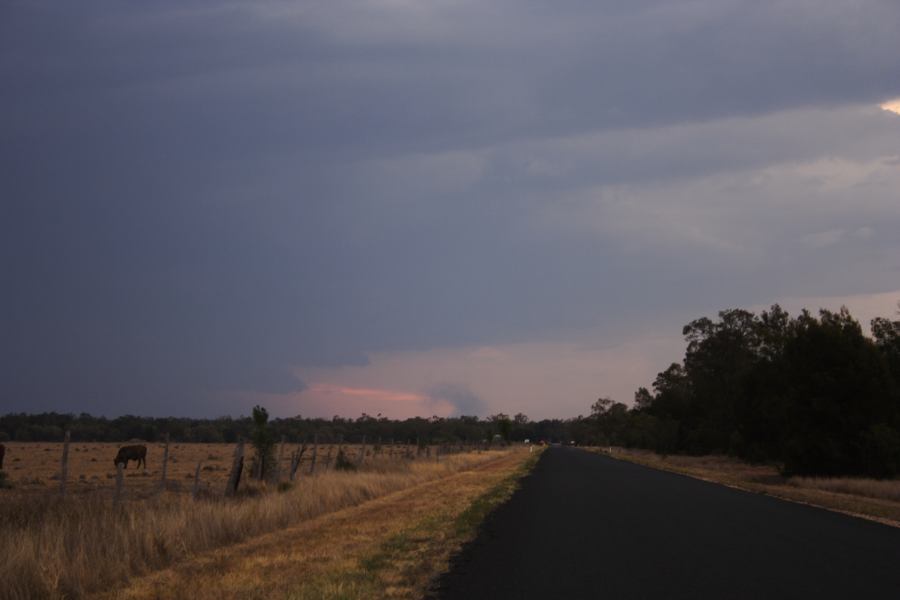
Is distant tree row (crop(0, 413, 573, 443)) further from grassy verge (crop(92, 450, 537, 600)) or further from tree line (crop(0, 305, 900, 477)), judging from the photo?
grassy verge (crop(92, 450, 537, 600))

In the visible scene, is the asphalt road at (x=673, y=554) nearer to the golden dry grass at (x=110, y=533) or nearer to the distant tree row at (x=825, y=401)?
the golden dry grass at (x=110, y=533)

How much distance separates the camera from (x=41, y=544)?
1024 cm

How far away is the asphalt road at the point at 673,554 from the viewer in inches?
366

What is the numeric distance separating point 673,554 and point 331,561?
5240mm

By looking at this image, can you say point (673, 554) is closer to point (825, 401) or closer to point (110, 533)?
point (110, 533)

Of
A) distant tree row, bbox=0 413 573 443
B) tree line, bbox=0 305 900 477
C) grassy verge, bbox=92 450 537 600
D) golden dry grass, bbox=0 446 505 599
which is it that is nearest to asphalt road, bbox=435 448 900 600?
grassy verge, bbox=92 450 537 600

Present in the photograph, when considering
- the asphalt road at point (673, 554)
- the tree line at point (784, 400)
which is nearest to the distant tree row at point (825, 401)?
the tree line at point (784, 400)

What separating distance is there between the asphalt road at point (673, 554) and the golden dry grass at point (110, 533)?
4.40m

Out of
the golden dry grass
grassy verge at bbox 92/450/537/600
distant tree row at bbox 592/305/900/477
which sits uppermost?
distant tree row at bbox 592/305/900/477

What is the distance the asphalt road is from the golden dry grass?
4.40 m

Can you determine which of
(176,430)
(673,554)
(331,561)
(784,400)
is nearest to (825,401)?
(784,400)

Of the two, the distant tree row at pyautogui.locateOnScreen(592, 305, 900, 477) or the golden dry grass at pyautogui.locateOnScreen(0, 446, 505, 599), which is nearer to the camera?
the golden dry grass at pyautogui.locateOnScreen(0, 446, 505, 599)

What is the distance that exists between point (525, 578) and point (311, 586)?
8.92 feet

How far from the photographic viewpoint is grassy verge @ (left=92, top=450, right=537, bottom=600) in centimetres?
909
